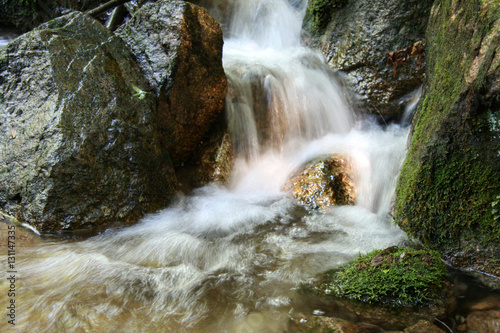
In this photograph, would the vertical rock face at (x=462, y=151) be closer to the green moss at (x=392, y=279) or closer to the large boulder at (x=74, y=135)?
the green moss at (x=392, y=279)

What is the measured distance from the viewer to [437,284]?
8.98 feet

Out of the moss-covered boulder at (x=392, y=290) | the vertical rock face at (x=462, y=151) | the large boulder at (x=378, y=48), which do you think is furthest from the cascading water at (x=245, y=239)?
the vertical rock face at (x=462, y=151)

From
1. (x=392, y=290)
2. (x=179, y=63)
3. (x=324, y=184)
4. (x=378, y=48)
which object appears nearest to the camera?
(x=392, y=290)

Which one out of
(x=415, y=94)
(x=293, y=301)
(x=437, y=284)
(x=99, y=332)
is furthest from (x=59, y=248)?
(x=415, y=94)

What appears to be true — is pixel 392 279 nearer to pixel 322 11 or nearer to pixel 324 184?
pixel 324 184

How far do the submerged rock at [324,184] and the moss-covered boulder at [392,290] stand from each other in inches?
79.2

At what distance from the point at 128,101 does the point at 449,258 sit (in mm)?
4352

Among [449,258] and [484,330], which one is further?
[449,258]

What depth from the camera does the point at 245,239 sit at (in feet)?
13.5

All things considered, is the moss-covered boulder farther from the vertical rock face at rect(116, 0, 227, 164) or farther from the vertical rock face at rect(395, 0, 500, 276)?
the vertical rock face at rect(116, 0, 227, 164)

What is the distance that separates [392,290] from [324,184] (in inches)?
102

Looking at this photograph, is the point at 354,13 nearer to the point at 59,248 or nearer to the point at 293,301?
the point at 293,301

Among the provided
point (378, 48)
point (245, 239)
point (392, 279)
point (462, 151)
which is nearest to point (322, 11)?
point (378, 48)

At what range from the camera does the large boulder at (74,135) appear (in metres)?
4.01
